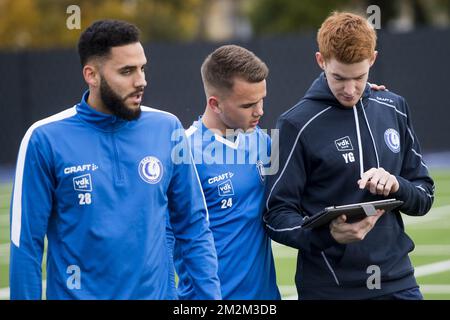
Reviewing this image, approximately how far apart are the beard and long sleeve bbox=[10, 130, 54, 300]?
0.39 m

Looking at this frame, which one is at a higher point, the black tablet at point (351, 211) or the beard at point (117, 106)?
the beard at point (117, 106)

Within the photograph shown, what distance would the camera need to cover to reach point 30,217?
4.69 metres

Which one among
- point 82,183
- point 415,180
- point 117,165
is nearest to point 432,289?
point 415,180

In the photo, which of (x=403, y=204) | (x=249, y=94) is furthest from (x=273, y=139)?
(x=403, y=204)

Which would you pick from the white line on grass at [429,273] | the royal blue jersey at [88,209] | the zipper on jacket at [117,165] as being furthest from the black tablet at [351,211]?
the white line on grass at [429,273]

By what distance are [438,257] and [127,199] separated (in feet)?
23.5

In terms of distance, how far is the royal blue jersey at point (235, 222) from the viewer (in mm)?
5434

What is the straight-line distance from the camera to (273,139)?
221 inches

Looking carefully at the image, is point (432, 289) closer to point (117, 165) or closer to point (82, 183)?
point (117, 165)

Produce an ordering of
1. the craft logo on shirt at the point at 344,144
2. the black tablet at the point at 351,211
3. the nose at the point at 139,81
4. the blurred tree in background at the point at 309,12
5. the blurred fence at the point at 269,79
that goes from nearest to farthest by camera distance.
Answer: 1. the black tablet at the point at 351,211
2. the nose at the point at 139,81
3. the craft logo on shirt at the point at 344,144
4. the blurred fence at the point at 269,79
5. the blurred tree in background at the point at 309,12

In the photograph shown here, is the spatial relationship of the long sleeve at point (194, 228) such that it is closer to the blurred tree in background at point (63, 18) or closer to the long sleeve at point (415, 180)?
the long sleeve at point (415, 180)

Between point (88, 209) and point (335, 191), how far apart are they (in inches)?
51.8

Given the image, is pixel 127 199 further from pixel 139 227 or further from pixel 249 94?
pixel 249 94

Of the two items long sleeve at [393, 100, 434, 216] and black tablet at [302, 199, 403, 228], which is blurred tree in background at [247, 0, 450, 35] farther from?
black tablet at [302, 199, 403, 228]
